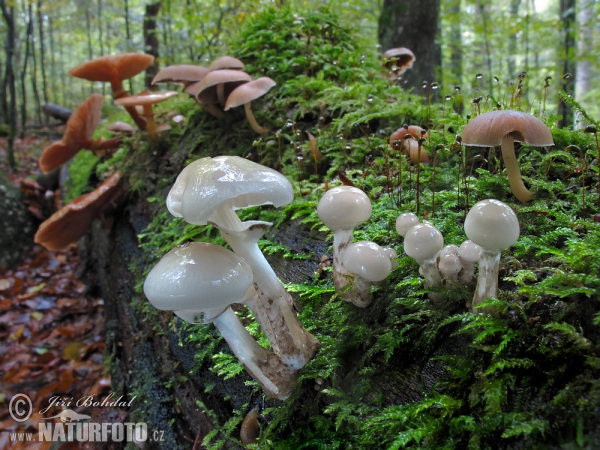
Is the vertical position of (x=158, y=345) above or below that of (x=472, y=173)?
below

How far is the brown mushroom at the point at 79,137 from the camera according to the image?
3.83 meters

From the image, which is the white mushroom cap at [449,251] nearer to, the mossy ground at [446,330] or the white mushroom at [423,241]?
the white mushroom at [423,241]

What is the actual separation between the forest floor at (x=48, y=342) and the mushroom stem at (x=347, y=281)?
2237mm

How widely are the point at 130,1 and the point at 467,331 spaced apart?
748 inches

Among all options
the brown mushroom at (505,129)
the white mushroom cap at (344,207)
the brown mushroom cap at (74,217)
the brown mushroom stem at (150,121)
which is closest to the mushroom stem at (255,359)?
the white mushroom cap at (344,207)

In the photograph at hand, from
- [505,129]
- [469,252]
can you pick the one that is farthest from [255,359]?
[505,129]

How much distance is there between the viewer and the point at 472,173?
2.31m

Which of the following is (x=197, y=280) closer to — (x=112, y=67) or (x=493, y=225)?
(x=493, y=225)

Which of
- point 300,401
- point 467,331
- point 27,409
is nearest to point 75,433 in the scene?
point 27,409

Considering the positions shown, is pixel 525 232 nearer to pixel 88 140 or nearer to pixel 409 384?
pixel 409 384

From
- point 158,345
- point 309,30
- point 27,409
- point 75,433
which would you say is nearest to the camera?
point 158,345

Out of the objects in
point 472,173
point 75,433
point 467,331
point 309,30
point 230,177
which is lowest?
point 75,433

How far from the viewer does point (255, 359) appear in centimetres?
149
